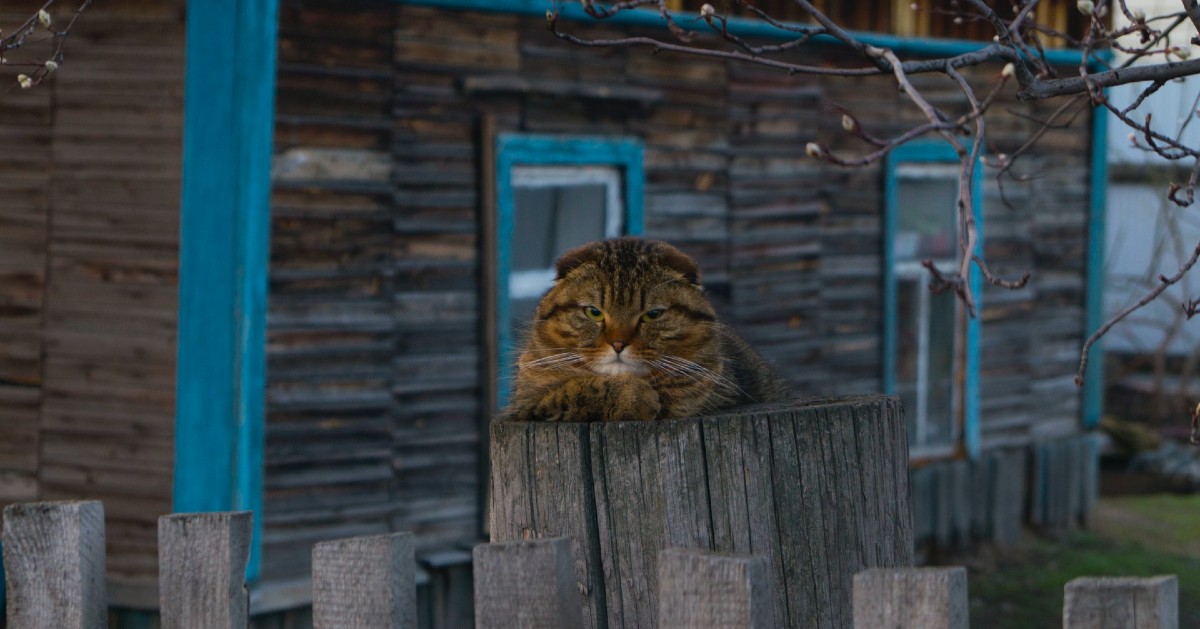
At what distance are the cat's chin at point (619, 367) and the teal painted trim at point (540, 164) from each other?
4206 mm

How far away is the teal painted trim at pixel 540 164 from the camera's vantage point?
27.1 feet

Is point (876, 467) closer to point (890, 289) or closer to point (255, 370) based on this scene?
point (255, 370)

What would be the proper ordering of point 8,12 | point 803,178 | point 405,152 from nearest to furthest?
point 8,12
point 405,152
point 803,178

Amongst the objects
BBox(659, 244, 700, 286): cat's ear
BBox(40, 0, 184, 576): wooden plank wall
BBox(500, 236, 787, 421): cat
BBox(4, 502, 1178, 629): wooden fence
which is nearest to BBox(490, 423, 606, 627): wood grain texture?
BBox(4, 502, 1178, 629): wooden fence

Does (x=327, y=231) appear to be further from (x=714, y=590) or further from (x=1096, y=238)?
(x=1096, y=238)

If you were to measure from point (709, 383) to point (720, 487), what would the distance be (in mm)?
949

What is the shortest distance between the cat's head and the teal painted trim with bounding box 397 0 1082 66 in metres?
2.62

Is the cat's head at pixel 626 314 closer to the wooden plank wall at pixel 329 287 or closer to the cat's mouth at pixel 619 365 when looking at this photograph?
the cat's mouth at pixel 619 365

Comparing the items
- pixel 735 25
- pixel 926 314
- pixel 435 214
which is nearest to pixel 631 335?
pixel 435 214

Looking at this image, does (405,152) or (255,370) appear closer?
(255,370)

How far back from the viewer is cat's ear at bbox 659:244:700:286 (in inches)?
→ 152

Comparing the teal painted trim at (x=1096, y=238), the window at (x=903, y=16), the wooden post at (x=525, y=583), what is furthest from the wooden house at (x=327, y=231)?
the wooden post at (x=525, y=583)

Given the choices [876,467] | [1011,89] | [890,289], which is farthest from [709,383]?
[1011,89]

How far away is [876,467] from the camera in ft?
9.57
